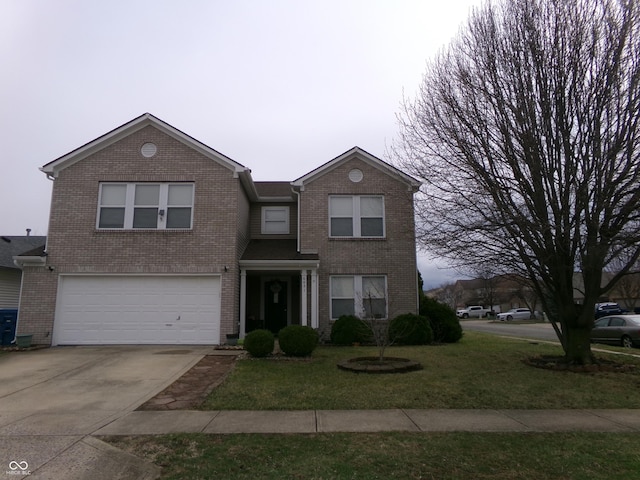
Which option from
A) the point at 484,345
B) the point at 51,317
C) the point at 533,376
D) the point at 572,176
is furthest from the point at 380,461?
the point at 51,317

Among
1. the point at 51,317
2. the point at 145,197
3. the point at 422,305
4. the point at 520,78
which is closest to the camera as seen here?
the point at 520,78

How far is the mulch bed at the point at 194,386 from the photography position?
723cm

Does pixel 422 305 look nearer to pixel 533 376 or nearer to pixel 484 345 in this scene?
pixel 484 345

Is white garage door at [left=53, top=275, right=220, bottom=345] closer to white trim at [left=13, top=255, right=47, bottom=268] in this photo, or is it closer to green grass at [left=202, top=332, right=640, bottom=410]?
white trim at [left=13, top=255, right=47, bottom=268]

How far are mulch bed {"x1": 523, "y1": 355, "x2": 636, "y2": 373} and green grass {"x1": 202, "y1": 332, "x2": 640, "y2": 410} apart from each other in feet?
1.02

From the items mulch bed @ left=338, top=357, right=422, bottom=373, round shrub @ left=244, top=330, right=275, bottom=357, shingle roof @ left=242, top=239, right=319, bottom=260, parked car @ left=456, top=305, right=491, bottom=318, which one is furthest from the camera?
parked car @ left=456, top=305, right=491, bottom=318

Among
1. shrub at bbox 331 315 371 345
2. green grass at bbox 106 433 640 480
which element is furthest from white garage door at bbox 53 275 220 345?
green grass at bbox 106 433 640 480

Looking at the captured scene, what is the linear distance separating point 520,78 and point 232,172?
9217mm

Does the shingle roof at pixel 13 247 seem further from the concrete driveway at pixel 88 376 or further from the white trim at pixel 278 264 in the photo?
the white trim at pixel 278 264

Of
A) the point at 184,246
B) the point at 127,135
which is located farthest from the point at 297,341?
the point at 127,135

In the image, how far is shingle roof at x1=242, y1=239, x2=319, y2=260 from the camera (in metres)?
15.6

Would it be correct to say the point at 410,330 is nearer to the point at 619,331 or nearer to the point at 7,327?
the point at 619,331

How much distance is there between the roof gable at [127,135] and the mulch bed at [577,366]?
10648 millimetres

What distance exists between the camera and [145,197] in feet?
48.8
